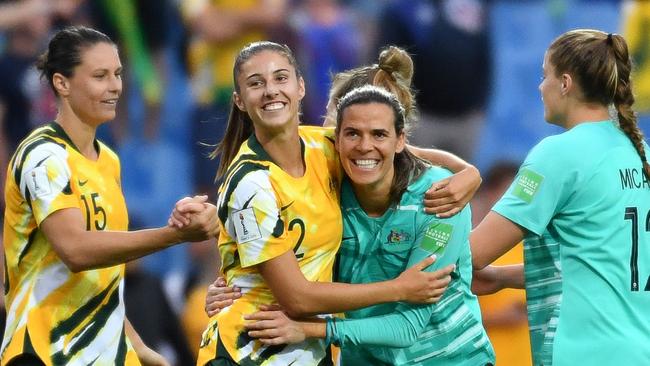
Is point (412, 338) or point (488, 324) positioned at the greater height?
point (412, 338)

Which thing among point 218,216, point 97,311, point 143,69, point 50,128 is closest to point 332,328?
point 218,216

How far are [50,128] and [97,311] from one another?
2.49 ft

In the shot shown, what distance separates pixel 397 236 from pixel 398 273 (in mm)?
162

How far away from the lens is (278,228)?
455 cm

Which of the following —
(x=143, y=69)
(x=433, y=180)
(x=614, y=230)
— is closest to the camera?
(x=614, y=230)

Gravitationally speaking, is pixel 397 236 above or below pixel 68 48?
below

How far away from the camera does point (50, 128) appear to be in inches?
198

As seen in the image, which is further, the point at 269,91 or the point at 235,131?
the point at 235,131

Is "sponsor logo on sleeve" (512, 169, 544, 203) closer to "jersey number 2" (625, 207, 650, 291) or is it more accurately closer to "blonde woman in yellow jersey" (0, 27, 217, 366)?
"jersey number 2" (625, 207, 650, 291)

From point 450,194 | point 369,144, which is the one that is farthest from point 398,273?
point 369,144

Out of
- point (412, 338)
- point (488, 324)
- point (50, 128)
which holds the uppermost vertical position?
point (50, 128)

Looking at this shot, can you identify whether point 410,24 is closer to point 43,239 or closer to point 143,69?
point 143,69

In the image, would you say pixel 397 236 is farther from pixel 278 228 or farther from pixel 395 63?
pixel 395 63

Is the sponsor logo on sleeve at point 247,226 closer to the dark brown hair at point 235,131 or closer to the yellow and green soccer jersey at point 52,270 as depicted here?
the dark brown hair at point 235,131
